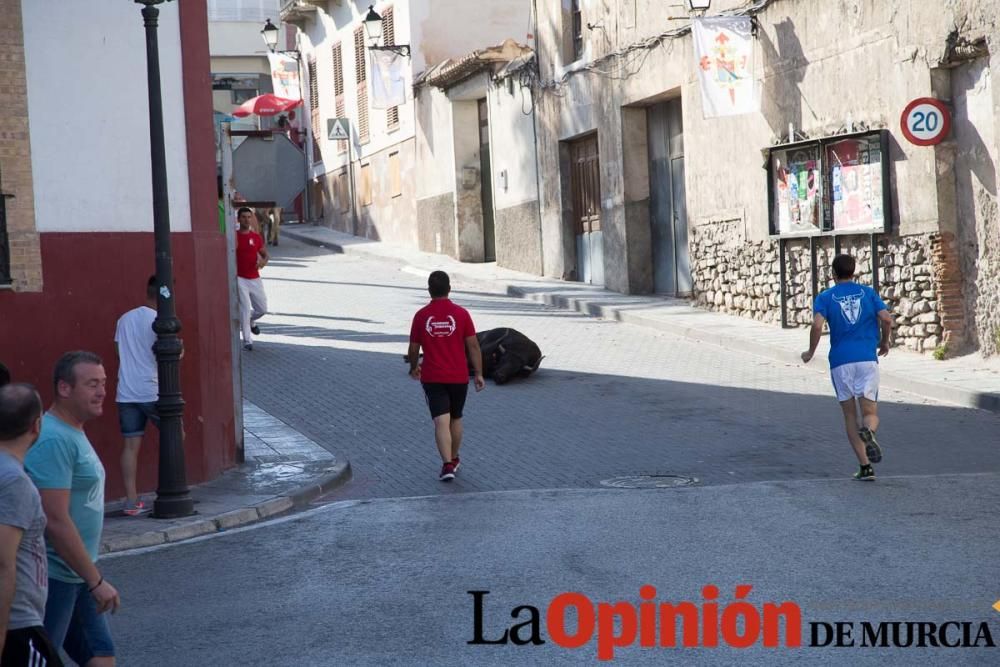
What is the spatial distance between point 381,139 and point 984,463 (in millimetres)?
27690

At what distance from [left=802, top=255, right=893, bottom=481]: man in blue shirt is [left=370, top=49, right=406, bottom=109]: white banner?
23.7 metres

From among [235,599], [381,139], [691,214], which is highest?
[381,139]

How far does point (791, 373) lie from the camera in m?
16.3

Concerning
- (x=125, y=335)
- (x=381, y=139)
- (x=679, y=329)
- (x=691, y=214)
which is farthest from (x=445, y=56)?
(x=125, y=335)

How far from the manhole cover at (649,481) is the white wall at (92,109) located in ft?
13.7

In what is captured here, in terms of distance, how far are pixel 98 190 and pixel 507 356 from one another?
609 cm

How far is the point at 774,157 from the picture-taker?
1944cm

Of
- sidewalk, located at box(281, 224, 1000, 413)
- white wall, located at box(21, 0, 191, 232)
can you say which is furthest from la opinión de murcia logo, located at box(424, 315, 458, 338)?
sidewalk, located at box(281, 224, 1000, 413)

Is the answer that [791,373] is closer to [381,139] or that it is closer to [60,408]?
[60,408]

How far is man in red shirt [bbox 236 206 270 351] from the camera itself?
1794 centimetres

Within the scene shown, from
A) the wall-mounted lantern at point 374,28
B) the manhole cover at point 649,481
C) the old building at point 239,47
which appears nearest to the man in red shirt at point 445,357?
the manhole cover at point 649,481

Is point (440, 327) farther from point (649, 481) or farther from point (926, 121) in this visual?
point (926, 121)

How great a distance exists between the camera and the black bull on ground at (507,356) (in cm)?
1622

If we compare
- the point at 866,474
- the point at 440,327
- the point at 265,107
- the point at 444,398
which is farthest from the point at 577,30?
the point at 265,107
